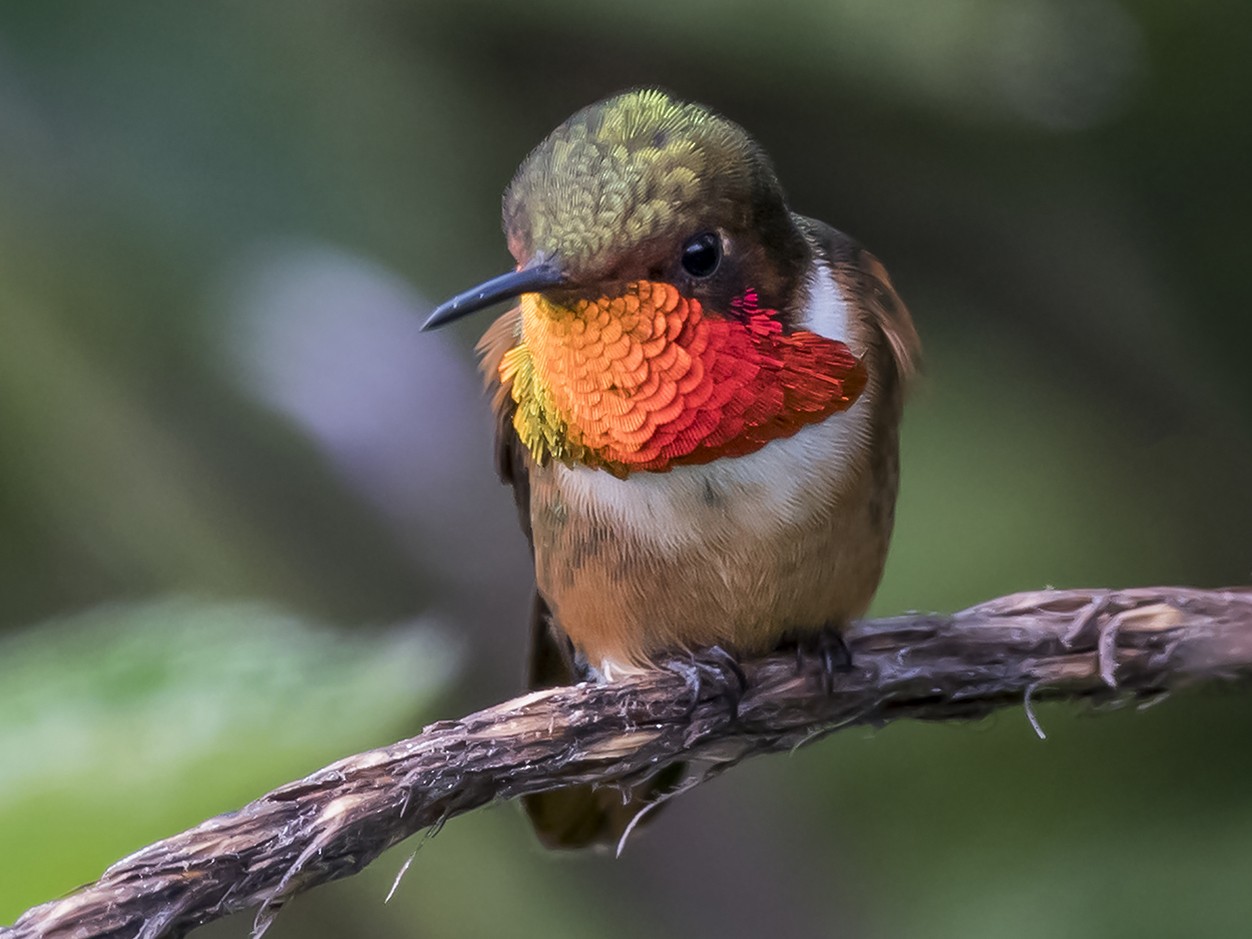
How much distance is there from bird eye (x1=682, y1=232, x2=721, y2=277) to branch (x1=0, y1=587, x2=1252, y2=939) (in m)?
0.31

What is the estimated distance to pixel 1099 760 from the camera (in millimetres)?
1624

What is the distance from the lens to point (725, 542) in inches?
44.0

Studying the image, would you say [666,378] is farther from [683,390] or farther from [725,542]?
[725,542]

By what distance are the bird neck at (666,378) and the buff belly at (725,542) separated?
1.6 inches

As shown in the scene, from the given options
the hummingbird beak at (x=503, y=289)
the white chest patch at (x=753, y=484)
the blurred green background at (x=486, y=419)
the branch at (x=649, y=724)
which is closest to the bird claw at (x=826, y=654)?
the branch at (x=649, y=724)

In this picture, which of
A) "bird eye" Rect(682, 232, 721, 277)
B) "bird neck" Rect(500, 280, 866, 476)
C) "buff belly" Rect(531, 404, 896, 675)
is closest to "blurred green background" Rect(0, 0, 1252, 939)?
"buff belly" Rect(531, 404, 896, 675)

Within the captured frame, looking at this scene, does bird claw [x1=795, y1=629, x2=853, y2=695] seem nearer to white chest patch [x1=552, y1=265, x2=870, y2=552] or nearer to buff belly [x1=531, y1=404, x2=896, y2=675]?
buff belly [x1=531, y1=404, x2=896, y2=675]

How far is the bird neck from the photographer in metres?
0.95

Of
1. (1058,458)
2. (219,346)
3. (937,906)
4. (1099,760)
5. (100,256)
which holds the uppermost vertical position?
(100,256)

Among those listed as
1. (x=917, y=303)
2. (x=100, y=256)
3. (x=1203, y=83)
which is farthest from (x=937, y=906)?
(x=100, y=256)

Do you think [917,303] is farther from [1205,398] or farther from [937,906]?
[937,906]

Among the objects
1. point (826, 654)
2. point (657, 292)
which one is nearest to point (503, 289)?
point (657, 292)

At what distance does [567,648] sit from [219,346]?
3.33 feet

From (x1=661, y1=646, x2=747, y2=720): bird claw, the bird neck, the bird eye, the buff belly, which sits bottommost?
(x1=661, y1=646, x2=747, y2=720): bird claw
